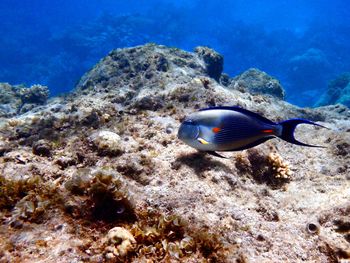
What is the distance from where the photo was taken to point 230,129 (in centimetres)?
336

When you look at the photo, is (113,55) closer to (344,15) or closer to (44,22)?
(44,22)

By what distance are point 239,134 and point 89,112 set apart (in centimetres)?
396

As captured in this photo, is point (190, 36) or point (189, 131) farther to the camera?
point (190, 36)

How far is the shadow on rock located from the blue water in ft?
142

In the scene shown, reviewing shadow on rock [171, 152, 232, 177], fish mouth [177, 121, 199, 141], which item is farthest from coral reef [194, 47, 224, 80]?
fish mouth [177, 121, 199, 141]

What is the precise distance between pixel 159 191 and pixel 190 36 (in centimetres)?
6657

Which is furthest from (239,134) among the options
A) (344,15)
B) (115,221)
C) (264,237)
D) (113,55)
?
(344,15)

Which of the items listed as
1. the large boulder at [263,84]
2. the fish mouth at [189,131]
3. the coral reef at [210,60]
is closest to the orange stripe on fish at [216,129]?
the fish mouth at [189,131]

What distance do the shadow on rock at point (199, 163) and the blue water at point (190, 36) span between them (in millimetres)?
43219

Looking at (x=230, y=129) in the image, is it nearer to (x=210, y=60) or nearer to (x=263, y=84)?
(x=210, y=60)

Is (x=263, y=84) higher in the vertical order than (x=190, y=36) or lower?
lower

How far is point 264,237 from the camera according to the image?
10.5 feet

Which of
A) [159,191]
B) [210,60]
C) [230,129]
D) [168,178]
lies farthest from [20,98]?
[230,129]

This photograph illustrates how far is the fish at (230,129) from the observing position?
3.11 metres
